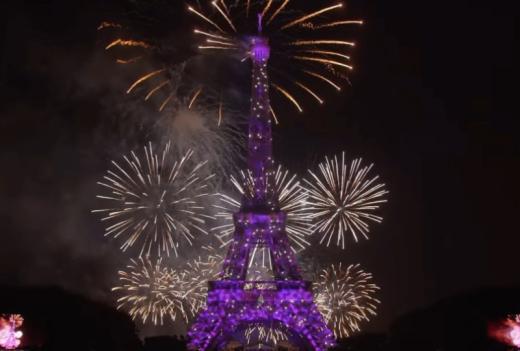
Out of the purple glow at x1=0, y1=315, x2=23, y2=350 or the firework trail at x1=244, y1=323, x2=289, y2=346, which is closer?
the purple glow at x1=0, y1=315, x2=23, y2=350

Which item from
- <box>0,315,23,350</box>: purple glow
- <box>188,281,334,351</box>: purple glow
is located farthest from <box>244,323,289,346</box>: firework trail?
<box>0,315,23,350</box>: purple glow

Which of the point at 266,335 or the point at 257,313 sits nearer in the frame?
the point at 257,313

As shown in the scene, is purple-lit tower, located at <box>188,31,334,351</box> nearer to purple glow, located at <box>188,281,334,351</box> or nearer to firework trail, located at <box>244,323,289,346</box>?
purple glow, located at <box>188,281,334,351</box>

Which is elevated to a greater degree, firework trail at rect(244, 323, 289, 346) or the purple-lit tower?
the purple-lit tower

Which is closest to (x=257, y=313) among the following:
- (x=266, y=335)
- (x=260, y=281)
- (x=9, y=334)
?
(x=260, y=281)

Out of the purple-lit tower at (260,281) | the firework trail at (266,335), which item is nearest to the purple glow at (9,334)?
the purple-lit tower at (260,281)

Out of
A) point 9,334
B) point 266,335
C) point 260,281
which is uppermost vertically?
point 260,281

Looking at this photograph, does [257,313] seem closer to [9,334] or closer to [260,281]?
[260,281]

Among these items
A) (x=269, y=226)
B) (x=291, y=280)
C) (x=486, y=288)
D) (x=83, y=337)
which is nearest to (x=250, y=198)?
(x=269, y=226)

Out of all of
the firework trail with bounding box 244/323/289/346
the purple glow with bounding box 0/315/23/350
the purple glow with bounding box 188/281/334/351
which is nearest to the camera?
the purple glow with bounding box 0/315/23/350
